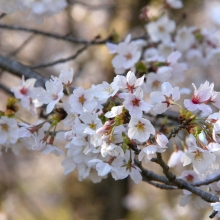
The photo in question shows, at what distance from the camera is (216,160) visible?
48.8 inches

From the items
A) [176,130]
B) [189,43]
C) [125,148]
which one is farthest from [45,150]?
[189,43]

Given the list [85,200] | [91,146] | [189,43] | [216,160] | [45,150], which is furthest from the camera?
[85,200]

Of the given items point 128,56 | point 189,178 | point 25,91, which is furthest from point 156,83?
point 25,91

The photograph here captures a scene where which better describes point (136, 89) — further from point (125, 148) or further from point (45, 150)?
point (45, 150)

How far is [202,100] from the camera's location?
1271mm

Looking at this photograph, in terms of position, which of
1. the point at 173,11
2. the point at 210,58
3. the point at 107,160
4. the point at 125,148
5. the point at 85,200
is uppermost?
A: the point at 125,148

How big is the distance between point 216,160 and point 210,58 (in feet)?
4.66

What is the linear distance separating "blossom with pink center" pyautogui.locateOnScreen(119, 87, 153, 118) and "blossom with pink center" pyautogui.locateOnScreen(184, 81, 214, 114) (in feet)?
0.47

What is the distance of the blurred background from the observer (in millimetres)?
4121

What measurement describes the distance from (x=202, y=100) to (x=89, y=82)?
2.76 metres

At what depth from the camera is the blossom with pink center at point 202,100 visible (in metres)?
1.26

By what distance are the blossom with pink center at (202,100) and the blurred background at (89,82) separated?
235 centimetres

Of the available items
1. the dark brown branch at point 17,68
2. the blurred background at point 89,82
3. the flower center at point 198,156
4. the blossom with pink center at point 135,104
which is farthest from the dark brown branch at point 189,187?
the blurred background at point 89,82

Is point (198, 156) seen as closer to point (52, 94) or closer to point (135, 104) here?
point (135, 104)
